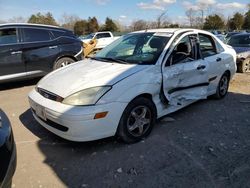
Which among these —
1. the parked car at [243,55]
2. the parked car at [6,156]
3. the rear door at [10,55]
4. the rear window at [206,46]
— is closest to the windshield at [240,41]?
the parked car at [243,55]

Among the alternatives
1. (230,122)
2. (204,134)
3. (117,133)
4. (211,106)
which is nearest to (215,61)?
(211,106)

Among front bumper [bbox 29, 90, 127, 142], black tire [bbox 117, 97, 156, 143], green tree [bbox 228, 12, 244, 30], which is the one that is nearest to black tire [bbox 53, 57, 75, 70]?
front bumper [bbox 29, 90, 127, 142]

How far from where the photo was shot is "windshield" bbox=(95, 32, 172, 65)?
14.9 feet

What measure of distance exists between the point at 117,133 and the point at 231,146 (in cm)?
163

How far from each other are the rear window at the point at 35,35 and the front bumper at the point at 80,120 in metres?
4.08

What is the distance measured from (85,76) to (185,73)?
1740mm

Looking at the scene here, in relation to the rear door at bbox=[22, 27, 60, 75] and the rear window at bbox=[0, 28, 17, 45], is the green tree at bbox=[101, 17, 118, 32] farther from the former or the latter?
the rear window at bbox=[0, 28, 17, 45]

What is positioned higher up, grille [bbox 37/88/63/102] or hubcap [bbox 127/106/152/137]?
grille [bbox 37/88/63/102]

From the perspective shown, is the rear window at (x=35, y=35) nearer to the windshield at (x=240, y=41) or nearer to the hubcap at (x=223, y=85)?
the hubcap at (x=223, y=85)

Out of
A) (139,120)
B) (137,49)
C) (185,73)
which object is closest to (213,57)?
(185,73)

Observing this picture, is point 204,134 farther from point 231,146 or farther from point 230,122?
point 230,122

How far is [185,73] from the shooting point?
15.8 ft

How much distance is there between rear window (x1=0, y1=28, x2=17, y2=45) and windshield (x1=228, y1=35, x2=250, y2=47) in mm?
8268

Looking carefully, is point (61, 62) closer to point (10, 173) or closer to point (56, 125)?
point (56, 125)
